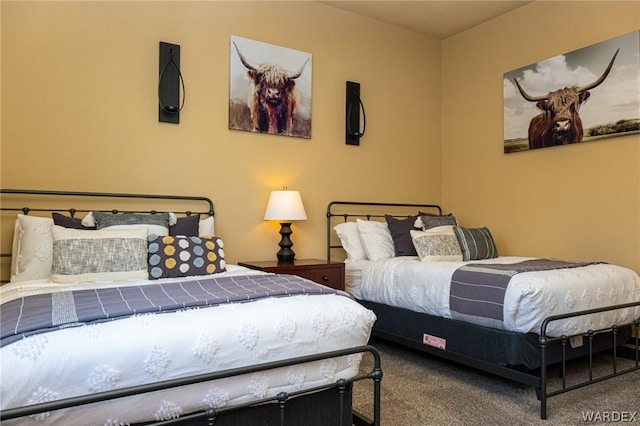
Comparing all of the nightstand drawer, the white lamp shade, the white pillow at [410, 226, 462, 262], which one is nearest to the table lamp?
the white lamp shade

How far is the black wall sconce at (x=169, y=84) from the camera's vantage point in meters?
3.24

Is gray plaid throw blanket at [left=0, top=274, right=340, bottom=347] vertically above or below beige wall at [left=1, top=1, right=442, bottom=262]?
below

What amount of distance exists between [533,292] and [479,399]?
25.8 inches

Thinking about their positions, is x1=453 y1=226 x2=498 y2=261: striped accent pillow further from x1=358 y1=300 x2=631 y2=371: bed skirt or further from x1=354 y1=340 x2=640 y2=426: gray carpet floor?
x1=354 y1=340 x2=640 y2=426: gray carpet floor

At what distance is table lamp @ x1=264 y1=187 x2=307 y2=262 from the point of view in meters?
3.45

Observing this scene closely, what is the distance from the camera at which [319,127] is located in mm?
4027

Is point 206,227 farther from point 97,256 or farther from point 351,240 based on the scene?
point 351,240

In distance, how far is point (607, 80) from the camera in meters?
3.42

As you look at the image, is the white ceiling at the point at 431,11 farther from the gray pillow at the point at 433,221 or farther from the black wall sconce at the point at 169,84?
the gray pillow at the point at 433,221

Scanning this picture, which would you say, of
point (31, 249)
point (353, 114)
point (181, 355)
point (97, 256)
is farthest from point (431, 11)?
point (181, 355)

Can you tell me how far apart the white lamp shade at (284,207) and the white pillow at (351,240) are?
0.52m

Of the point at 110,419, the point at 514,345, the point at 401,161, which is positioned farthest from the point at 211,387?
the point at 401,161

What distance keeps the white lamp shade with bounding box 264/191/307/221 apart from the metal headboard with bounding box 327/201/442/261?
23.0 inches

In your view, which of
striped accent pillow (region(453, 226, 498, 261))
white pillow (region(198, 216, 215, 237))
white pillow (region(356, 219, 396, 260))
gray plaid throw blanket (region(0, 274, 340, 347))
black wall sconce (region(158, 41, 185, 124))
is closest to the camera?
gray plaid throw blanket (region(0, 274, 340, 347))
